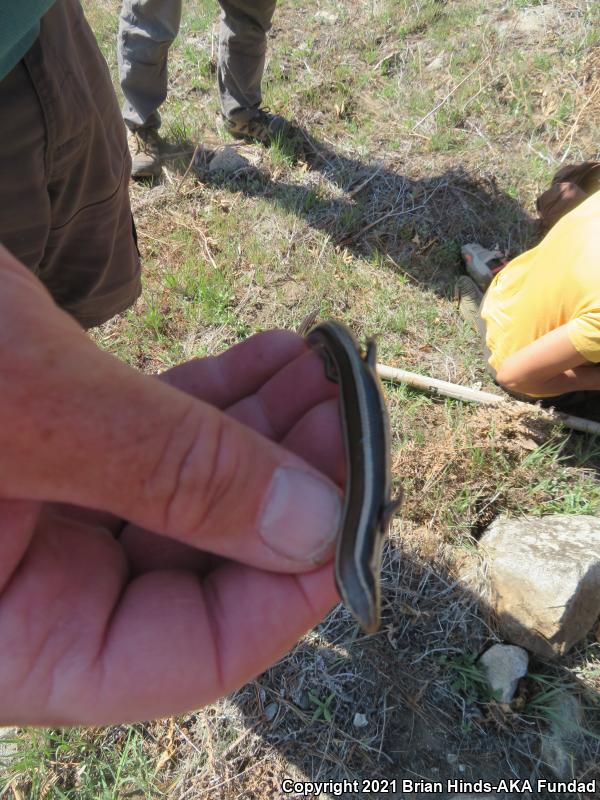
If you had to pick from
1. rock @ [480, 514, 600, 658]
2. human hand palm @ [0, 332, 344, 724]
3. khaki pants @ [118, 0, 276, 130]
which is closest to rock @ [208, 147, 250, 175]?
khaki pants @ [118, 0, 276, 130]

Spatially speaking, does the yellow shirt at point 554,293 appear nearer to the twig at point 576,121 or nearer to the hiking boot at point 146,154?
the twig at point 576,121

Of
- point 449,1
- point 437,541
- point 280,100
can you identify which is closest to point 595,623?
point 437,541

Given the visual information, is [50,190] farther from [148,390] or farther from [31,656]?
[31,656]

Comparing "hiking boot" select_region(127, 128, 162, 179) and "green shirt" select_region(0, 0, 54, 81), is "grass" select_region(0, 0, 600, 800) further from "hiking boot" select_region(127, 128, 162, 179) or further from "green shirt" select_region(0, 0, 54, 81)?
"green shirt" select_region(0, 0, 54, 81)

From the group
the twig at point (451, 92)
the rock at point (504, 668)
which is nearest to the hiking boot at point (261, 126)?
the twig at point (451, 92)

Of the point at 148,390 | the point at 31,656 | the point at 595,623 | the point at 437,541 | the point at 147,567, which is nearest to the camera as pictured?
the point at 148,390

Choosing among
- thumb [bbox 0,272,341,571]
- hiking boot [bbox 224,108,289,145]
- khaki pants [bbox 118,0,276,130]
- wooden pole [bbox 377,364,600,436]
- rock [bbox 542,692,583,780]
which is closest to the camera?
thumb [bbox 0,272,341,571]
